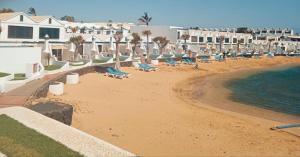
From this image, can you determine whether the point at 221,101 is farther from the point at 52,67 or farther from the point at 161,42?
the point at 161,42

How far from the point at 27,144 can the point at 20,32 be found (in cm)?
3497

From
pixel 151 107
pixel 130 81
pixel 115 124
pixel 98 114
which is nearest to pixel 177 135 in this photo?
pixel 115 124

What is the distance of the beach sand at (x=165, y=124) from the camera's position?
528 inches

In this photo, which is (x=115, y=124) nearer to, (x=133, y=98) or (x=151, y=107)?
(x=151, y=107)

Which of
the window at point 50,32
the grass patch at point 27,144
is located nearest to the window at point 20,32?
the window at point 50,32

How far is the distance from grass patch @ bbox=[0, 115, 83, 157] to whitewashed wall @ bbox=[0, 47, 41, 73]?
15.2m

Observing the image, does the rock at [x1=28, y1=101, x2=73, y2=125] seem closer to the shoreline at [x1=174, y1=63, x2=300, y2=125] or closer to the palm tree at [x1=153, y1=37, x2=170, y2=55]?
the shoreline at [x1=174, y1=63, x2=300, y2=125]

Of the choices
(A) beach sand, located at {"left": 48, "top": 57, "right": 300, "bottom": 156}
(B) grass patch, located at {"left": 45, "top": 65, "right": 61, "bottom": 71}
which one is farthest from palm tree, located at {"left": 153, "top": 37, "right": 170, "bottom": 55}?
(A) beach sand, located at {"left": 48, "top": 57, "right": 300, "bottom": 156}

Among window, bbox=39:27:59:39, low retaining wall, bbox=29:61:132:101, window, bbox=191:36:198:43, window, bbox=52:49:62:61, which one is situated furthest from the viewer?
window, bbox=191:36:198:43

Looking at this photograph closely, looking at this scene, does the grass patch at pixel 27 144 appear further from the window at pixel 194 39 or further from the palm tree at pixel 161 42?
the window at pixel 194 39

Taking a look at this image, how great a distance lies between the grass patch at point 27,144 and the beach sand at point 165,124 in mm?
2947

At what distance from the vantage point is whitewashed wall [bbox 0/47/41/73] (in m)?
26.4

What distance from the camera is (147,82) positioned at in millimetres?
33531

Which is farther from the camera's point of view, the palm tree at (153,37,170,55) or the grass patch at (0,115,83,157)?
the palm tree at (153,37,170,55)
